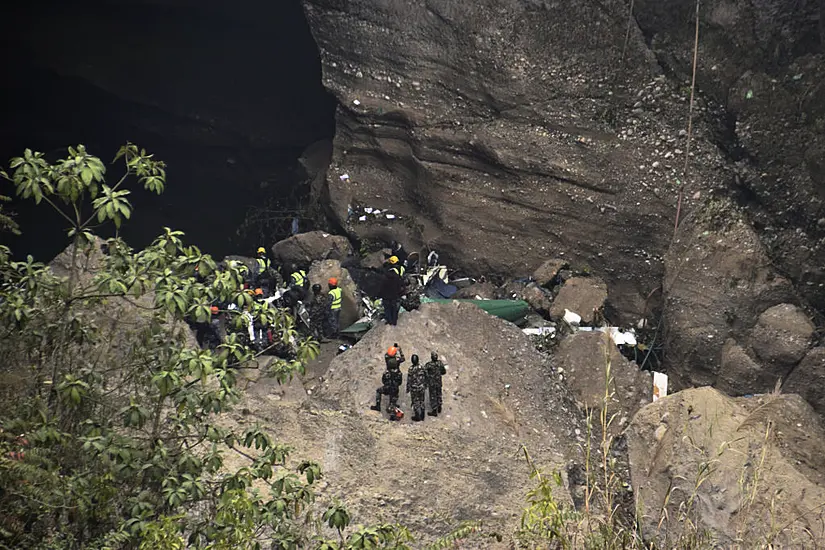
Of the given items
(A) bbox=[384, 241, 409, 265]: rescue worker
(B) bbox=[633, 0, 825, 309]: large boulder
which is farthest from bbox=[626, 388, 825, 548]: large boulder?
(A) bbox=[384, 241, 409, 265]: rescue worker

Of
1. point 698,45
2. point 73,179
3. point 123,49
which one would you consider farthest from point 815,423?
point 123,49

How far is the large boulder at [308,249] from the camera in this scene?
696 inches

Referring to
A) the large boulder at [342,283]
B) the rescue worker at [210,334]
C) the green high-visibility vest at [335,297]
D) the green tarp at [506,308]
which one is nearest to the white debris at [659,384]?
the green tarp at [506,308]

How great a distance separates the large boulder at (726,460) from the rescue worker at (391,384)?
9.51ft

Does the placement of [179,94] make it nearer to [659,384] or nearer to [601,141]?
[601,141]

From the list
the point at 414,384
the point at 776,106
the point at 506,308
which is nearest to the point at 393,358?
the point at 414,384

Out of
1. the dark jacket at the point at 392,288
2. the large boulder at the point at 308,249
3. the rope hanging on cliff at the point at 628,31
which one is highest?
the rope hanging on cliff at the point at 628,31

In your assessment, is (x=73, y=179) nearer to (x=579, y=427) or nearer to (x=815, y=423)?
(x=579, y=427)

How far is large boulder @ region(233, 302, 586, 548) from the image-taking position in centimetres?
1059

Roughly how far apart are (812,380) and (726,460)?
4.05 metres

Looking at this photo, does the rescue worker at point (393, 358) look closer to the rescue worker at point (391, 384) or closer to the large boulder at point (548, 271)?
the rescue worker at point (391, 384)

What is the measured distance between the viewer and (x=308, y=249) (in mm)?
17688

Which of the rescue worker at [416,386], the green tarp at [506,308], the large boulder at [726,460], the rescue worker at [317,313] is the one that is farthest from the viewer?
the green tarp at [506,308]

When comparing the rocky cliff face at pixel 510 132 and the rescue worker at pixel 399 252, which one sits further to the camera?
the rocky cliff face at pixel 510 132
